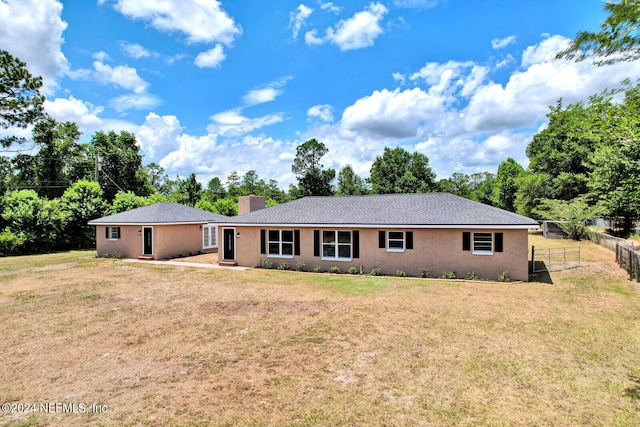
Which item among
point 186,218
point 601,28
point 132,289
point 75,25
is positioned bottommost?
point 132,289

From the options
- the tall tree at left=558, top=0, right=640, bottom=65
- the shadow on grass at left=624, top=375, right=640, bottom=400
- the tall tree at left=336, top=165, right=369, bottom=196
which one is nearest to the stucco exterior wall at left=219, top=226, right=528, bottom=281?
the shadow on grass at left=624, top=375, right=640, bottom=400

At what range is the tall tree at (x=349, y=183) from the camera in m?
59.8

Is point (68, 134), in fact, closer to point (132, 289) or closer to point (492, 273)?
point (132, 289)

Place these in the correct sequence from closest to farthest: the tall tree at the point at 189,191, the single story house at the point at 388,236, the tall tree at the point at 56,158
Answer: the single story house at the point at 388,236 → the tall tree at the point at 56,158 → the tall tree at the point at 189,191

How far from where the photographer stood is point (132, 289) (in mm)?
13039

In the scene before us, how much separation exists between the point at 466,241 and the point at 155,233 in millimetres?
18136

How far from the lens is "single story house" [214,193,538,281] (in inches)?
561

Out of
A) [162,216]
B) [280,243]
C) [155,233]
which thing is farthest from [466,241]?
[162,216]

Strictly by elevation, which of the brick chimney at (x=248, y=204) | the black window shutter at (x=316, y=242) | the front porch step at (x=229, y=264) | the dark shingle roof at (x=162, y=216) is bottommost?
the front porch step at (x=229, y=264)

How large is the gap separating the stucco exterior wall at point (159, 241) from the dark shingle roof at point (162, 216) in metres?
0.46

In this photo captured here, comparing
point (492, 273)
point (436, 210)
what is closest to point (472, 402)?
point (492, 273)

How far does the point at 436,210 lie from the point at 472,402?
12225 millimetres

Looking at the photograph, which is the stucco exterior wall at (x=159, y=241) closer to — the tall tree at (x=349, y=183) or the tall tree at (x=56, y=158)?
the tall tree at (x=56, y=158)

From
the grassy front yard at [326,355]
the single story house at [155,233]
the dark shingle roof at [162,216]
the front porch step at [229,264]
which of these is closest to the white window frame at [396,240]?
the grassy front yard at [326,355]
